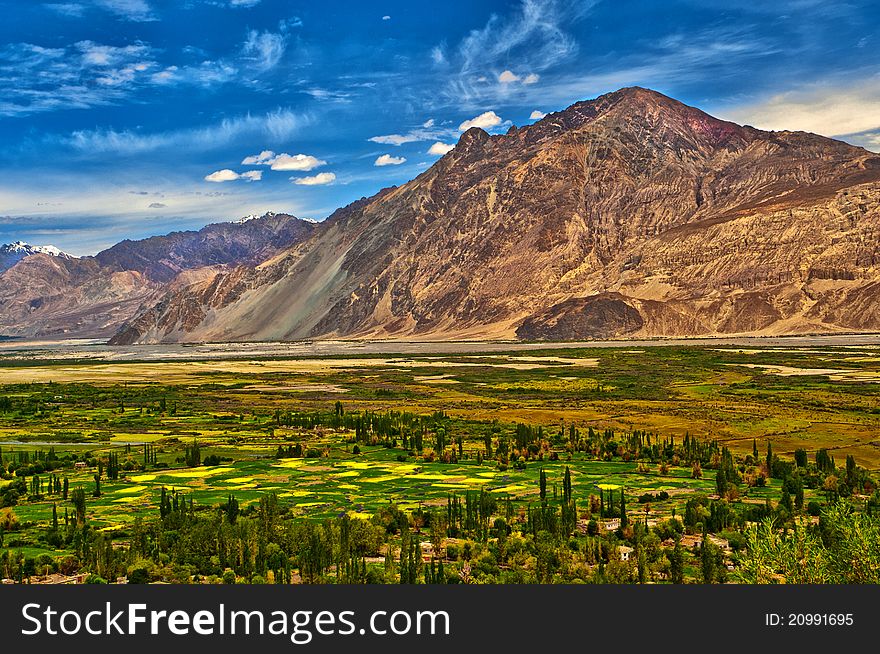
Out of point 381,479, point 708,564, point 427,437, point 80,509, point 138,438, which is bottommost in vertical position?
point 427,437

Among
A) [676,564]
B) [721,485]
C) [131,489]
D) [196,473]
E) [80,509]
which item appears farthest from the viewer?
[196,473]

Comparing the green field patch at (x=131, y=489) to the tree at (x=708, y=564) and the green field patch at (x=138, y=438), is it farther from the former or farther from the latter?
the tree at (x=708, y=564)

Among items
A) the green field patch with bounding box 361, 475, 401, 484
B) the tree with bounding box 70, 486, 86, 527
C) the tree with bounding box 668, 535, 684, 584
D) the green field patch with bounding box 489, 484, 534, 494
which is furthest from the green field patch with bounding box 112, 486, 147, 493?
the tree with bounding box 668, 535, 684, 584

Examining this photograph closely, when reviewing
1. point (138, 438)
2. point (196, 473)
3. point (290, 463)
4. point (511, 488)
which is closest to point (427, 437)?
point (290, 463)

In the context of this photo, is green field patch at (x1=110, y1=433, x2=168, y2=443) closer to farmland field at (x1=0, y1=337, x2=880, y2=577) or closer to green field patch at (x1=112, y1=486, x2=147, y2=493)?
Answer: farmland field at (x1=0, y1=337, x2=880, y2=577)

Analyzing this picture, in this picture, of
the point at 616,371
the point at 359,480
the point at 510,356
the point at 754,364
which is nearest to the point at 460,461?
the point at 359,480

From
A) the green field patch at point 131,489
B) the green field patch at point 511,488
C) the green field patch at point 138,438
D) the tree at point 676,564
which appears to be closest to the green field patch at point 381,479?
the green field patch at point 511,488

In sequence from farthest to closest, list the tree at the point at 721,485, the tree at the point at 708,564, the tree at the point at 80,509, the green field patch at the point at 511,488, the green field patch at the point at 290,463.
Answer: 1. the green field patch at the point at 290,463
2. the green field patch at the point at 511,488
3. the tree at the point at 721,485
4. the tree at the point at 80,509
5. the tree at the point at 708,564

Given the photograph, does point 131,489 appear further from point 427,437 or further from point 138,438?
point 427,437
